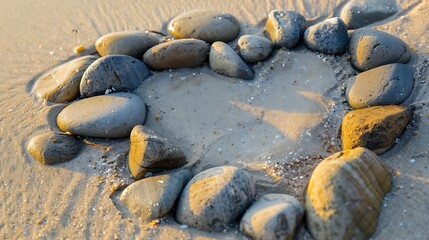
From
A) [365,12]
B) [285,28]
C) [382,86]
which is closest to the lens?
[382,86]

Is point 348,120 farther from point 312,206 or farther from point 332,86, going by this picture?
point 312,206

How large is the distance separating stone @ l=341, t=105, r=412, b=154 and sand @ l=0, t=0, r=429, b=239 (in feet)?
0.40

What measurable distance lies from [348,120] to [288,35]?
55.6 inches

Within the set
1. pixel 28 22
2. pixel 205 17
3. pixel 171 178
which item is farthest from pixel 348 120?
pixel 28 22

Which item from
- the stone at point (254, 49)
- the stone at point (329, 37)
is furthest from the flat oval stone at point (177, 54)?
the stone at point (329, 37)

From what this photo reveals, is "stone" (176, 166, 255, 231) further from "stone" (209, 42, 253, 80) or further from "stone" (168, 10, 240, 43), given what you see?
"stone" (168, 10, 240, 43)

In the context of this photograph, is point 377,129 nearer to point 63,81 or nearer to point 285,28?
point 285,28

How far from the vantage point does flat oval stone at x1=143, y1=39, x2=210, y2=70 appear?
524cm

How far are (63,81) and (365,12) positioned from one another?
3.59 metres

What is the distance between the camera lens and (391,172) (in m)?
4.00

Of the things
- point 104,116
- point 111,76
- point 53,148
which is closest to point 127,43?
point 111,76

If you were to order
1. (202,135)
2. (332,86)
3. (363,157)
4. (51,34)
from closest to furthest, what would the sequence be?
(363,157) → (202,135) → (332,86) → (51,34)

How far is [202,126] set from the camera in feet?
15.6

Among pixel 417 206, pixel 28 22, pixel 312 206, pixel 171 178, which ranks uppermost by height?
pixel 28 22
